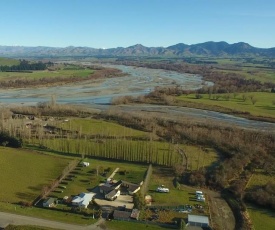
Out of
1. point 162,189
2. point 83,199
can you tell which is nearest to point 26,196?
point 83,199

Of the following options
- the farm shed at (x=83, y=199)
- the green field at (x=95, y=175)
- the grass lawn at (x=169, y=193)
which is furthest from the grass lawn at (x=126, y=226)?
the green field at (x=95, y=175)

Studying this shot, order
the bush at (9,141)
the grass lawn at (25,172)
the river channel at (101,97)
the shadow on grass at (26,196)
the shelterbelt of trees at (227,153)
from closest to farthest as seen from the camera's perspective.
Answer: the shadow on grass at (26,196) < the grass lawn at (25,172) < the shelterbelt of trees at (227,153) < the bush at (9,141) < the river channel at (101,97)

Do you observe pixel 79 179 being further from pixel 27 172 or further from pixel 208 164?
pixel 208 164

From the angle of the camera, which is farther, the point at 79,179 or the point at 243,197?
the point at 79,179

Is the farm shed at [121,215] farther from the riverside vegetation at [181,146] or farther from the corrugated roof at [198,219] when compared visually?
the riverside vegetation at [181,146]

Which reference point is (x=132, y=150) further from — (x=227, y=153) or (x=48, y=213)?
(x=48, y=213)

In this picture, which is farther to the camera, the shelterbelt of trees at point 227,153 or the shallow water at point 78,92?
the shallow water at point 78,92

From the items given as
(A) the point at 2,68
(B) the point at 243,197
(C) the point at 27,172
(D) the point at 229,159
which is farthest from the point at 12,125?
(A) the point at 2,68

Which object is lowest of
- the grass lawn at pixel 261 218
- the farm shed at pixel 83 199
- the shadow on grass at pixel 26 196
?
the grass lawn at pixel 261 218
